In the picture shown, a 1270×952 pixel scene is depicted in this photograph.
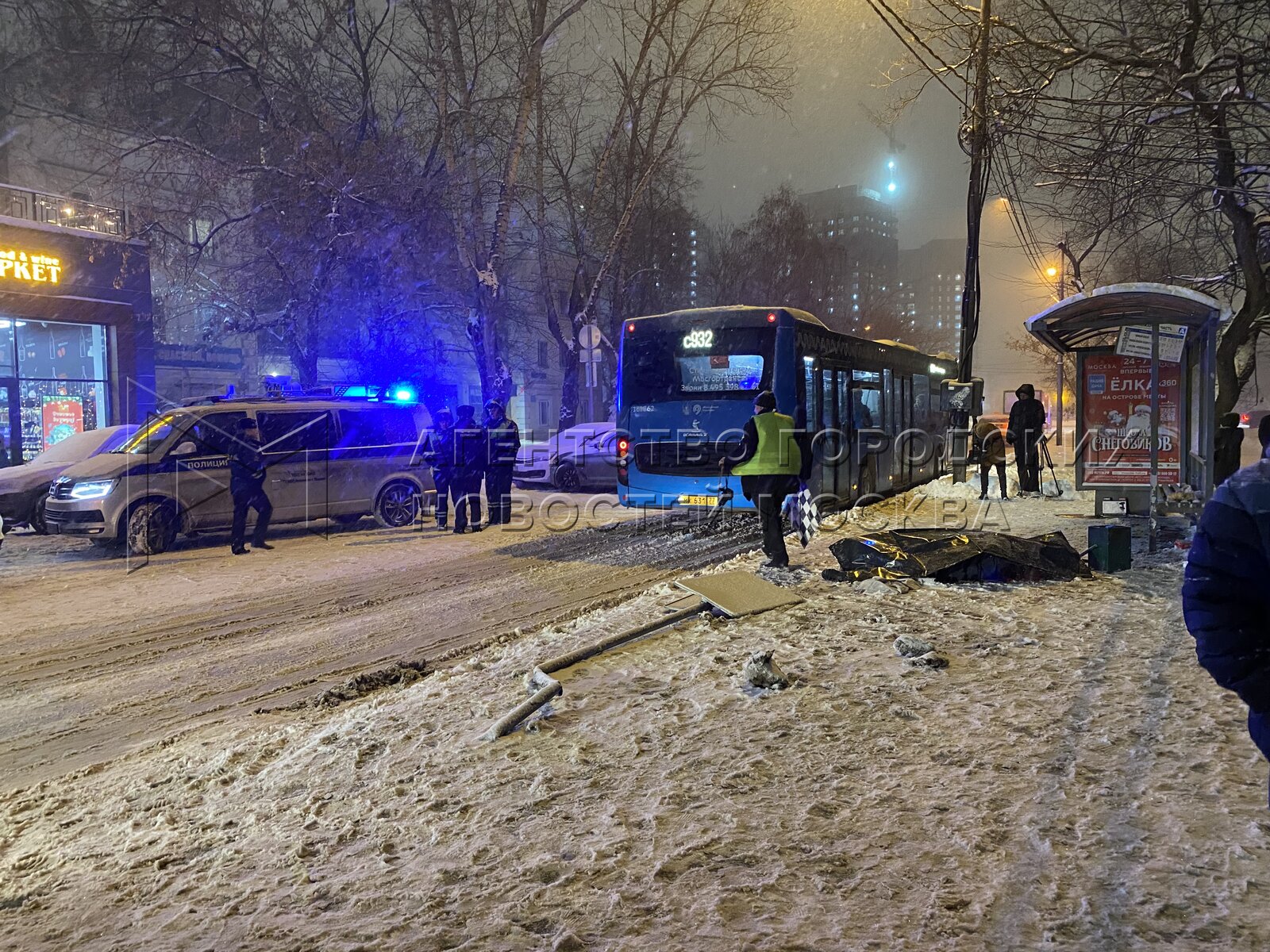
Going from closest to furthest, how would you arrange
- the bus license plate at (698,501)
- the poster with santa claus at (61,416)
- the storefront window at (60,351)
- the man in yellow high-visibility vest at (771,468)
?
1. the man in yellow high-visibility vest at (771,468)
2. the bus license plate at (698,501)
3. the storefront window at (60,351)
4. the poster with santa claus at (61,416)

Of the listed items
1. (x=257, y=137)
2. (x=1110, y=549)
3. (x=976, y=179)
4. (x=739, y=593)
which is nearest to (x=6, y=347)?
(x=257, y=137)

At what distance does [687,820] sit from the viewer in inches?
150

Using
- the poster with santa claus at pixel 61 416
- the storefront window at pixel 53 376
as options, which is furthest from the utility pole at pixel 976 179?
the poster with santa claus at pixel 61 416

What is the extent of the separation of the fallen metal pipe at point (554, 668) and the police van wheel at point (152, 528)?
→ 773 centimetres

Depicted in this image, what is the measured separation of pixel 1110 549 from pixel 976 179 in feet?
25.9

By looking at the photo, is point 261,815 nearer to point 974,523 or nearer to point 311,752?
point 311,752

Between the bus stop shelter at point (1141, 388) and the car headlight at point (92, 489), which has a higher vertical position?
the bus stop shelter at point (1141, 388)

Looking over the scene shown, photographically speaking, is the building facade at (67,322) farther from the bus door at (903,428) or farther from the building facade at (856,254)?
the building facade at (856,254)

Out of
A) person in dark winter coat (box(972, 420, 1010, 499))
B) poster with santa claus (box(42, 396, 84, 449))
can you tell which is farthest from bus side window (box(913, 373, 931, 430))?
poster with santa claus (box(42, 396, 84, 449))

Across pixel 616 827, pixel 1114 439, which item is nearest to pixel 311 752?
pixel 616 827

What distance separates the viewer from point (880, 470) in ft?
53.4

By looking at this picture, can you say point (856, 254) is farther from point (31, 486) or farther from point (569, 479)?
point (31, 486)

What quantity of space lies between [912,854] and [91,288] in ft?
74.6

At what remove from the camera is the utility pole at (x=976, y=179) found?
1219 cm
